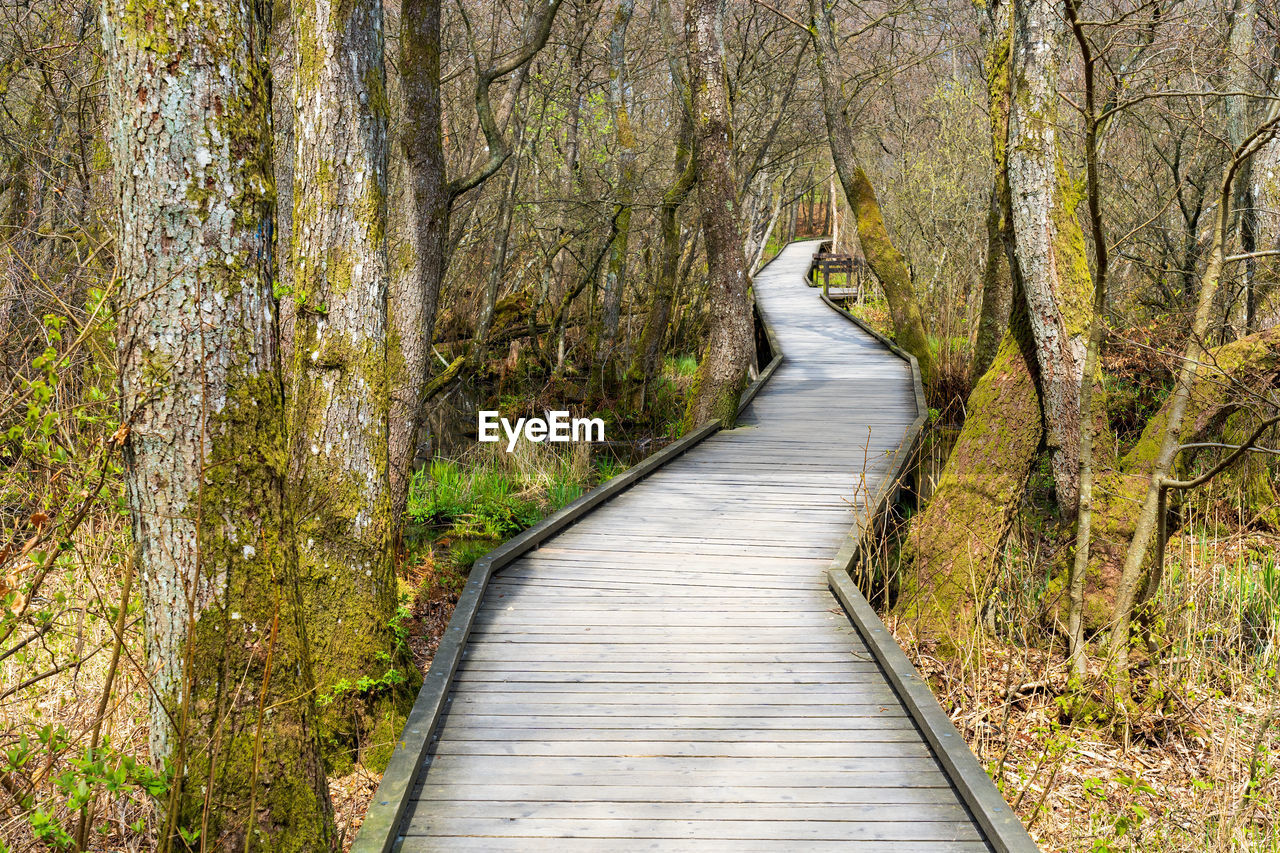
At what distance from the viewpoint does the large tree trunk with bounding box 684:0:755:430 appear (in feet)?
30.9

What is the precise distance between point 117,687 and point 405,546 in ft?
10.4

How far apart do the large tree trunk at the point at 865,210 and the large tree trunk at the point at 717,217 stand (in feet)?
12.4

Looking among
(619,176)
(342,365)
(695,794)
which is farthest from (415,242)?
(619,176)

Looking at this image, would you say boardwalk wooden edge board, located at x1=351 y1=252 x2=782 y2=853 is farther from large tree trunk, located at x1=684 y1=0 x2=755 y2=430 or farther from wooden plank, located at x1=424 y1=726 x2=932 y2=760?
large tree trunk, located at x1=684 y1=0 x2=755 y2=430

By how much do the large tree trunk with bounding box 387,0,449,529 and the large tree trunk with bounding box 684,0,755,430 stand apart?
11.1 feet

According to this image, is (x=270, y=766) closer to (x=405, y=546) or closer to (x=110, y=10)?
(x=110, y=10)

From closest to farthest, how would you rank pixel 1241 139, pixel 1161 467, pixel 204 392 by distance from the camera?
pixel 204 392 < pixel 1161 467 < pixel 1241 139

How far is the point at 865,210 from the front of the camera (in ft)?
44.5

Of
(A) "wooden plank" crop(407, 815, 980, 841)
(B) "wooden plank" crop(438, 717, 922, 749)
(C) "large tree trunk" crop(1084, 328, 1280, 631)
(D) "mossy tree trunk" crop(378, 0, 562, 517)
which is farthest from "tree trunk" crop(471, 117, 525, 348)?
(A) "wooden plank" crop(407, 815, 980, 841)

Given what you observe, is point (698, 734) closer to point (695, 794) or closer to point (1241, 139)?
point (695, 794)

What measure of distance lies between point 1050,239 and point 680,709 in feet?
12.3

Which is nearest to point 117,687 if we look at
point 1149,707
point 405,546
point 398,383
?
point 398,383

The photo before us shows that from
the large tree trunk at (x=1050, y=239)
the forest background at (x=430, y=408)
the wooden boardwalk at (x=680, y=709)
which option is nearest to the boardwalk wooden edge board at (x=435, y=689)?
the wooden boardwalk at (x=680, y=709)

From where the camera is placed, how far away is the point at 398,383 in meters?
6.31
